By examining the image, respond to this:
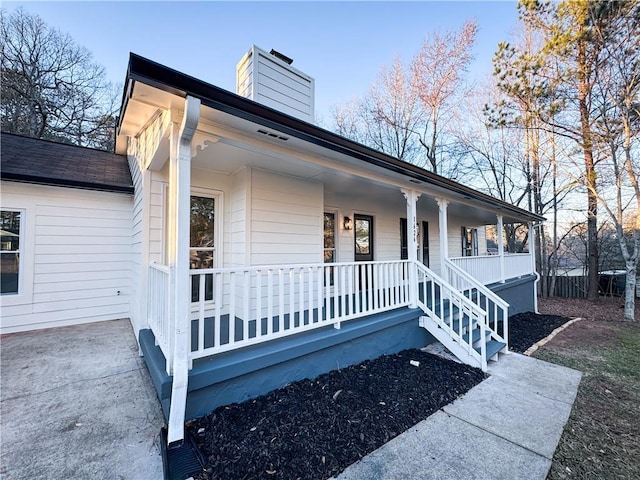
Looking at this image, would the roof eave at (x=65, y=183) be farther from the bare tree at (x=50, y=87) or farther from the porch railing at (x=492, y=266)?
the bare tree at (x=50, y=87)

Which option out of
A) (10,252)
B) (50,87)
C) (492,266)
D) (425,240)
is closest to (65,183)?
(10,252)

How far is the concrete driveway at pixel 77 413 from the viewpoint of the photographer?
6.84 feet

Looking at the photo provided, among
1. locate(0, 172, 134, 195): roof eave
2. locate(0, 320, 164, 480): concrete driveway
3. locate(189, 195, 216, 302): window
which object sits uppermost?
locate(0, 172, 134, 195): roof eave

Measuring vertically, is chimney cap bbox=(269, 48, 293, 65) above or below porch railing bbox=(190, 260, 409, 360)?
above

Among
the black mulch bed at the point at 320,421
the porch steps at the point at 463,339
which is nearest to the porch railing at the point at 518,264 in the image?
the porch steps at the point at 463,339

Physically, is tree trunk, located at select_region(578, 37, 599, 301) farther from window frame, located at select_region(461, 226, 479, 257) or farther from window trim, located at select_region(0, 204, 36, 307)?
window trim, located at select_region(0, 204, 36, 307)

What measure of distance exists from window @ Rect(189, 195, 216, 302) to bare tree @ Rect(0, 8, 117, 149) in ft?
39.8

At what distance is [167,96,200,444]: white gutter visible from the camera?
2254mm

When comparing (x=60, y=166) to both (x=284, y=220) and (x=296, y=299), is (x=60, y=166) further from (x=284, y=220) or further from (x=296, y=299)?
(x=296, y=299)

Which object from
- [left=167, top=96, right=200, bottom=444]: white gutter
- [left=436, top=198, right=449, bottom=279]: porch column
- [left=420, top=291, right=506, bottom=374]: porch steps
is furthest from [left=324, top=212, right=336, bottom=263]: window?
[left=167, top=96, right=200, bottom=444]: white gutter

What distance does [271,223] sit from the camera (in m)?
4.61

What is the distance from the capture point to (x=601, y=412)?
3115 mm

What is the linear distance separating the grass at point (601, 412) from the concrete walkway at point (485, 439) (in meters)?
0.11

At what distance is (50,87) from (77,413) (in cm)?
1543
